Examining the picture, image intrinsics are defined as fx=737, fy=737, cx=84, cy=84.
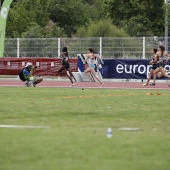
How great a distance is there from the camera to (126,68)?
39.0 m

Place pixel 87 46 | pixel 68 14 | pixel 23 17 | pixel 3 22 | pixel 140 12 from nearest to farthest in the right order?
pixel 3 22, pixel 87 46, pixel 140 12, pixel 23 17, pixel 68 14

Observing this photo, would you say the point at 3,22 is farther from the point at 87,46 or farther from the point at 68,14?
the point at 68,14

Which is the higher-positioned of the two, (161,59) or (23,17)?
(23,17)

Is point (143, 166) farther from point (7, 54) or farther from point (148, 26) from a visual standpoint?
point (148, 26)

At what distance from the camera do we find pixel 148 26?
217 ft

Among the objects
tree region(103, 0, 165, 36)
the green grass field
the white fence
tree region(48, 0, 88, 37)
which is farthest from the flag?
tree region(48, 0, 88, 37)

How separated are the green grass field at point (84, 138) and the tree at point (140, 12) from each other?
4621 centimetres

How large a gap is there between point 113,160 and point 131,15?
57.2 meters

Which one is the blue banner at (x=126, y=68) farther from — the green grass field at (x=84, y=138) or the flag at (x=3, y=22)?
the green grass field at (x=84, y=138)

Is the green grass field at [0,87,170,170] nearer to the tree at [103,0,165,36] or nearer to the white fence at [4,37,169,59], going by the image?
the white fence at [4,37,169,59]

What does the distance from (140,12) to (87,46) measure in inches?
1014

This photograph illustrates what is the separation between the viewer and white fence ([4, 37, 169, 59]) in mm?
39344

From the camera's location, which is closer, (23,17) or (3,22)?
(3,22)

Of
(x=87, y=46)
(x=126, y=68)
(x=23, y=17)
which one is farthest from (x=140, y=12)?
(x=126, y=68)
